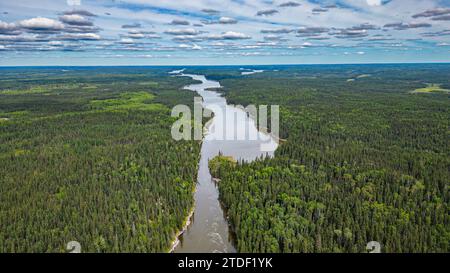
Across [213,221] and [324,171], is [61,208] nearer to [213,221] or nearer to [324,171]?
[213,221]

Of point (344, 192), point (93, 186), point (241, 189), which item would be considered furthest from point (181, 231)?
point (344, 192)

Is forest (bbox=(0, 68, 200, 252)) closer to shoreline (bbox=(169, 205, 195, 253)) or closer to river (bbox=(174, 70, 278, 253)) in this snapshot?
shoreline (bbox=(169, 205, 195, 253))

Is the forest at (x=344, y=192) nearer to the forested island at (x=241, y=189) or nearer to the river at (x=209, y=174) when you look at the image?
the forested island at (x=241, y=189)

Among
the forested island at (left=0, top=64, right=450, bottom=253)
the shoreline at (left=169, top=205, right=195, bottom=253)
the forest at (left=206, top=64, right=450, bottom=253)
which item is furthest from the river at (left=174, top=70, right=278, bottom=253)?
the forest at (left=206, top=64, right=450, bottom=253)

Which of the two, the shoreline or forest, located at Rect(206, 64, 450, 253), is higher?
forest, located at Rect(206, 64, 450, 253)

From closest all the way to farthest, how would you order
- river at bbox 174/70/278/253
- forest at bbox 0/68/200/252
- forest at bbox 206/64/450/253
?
1. forest at bbox 206/64/450/253
2. forest at bbox 0/68/200/252
3. river at bbox 174/70/278/253

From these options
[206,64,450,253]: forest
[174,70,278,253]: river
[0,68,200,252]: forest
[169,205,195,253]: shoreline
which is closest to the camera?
[206,64,450,253]: forest

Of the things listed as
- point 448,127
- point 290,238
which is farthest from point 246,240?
point 448,127

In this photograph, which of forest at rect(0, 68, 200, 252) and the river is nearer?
forest at rect(0, 68, 200, 252)

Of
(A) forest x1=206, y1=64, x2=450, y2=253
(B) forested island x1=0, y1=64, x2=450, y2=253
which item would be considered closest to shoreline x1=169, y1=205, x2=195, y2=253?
(B) forested island x1=0, y1=64, x2=450, y2=253

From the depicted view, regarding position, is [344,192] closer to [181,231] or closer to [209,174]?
[181,231]

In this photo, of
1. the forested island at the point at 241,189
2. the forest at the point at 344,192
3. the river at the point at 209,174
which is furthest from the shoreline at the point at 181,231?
the forest at the point at 344,192
